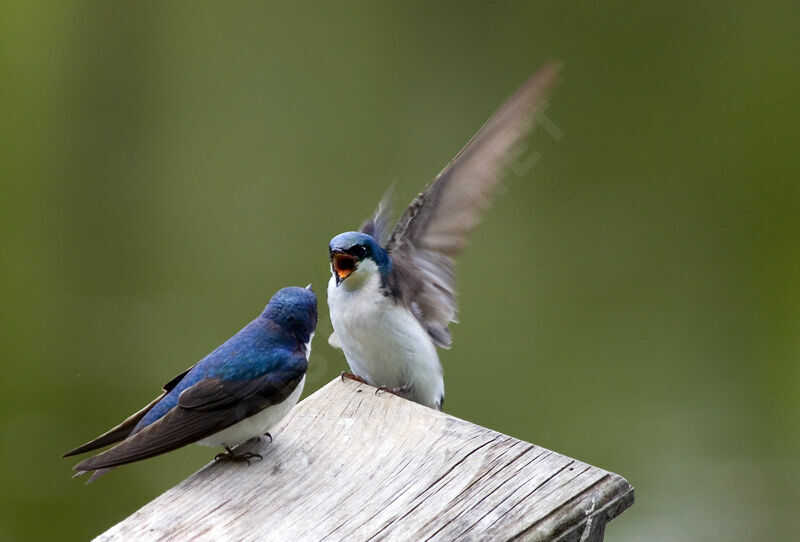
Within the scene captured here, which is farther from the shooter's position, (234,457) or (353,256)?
→ (353,256)

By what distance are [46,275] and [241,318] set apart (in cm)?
103

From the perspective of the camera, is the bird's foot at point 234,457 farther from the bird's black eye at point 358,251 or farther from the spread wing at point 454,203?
the spread wing at point 454,203

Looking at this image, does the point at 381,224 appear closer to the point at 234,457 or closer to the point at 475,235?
the point at 234,457

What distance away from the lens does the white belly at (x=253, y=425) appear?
215cm

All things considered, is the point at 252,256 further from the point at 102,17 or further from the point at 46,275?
the point at 102,17

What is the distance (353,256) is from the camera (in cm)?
282

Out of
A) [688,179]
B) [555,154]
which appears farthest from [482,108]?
[688,179]

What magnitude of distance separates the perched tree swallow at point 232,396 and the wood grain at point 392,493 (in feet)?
0.26

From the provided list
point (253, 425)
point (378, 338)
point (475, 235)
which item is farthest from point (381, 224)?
point (475, 235)

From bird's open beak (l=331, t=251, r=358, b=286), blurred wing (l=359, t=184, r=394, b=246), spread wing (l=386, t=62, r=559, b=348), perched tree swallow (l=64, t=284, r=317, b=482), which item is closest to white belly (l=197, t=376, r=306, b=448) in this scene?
perched tree swallow (l=64, t=284, r=317, b=482)

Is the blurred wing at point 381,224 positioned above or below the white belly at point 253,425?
above

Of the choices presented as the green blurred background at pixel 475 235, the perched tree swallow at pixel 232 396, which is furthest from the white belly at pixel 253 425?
the green blurred background at pixel 475 235

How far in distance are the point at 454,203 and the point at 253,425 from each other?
107 cm

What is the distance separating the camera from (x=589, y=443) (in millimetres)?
5062
